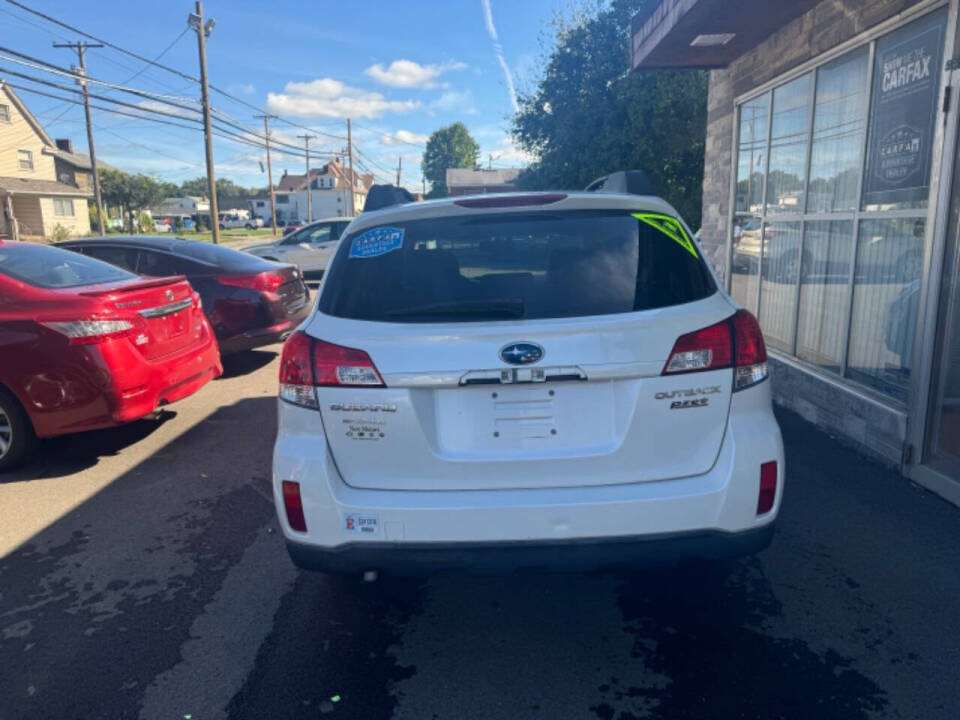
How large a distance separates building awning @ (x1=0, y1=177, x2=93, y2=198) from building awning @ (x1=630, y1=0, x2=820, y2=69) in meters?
47.2

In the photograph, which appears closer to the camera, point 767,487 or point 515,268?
point 767,487

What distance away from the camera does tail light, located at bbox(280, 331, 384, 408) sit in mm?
2576

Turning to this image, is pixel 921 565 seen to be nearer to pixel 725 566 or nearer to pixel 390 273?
pixel 725 566

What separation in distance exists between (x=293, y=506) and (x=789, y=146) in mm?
6242

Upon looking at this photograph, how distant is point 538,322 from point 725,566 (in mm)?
1733

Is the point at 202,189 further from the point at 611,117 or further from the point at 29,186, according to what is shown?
the point at 611,117

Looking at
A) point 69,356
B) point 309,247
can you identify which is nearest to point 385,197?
point 69,356

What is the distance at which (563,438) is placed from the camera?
2.53 meters

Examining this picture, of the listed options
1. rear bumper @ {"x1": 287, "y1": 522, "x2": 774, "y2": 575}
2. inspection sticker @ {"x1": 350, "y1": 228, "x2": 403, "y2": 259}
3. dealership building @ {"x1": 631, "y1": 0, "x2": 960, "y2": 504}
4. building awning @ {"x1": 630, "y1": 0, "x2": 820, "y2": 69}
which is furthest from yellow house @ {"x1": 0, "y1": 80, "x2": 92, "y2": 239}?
rear bumper @ {"x1": 287, "y1": 522, "x2": 774, "y2": 575}

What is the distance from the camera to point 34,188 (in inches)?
1841

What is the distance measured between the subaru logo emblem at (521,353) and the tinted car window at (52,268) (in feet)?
14.2

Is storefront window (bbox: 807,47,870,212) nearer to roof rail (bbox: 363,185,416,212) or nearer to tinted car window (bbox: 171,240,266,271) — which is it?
roof rail (bbox: 363,185,416,212)

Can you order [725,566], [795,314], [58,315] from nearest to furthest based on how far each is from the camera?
[725,566] → [58,315] → [795,314]

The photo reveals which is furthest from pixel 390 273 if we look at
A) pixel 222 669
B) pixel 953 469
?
pixel 953 469
